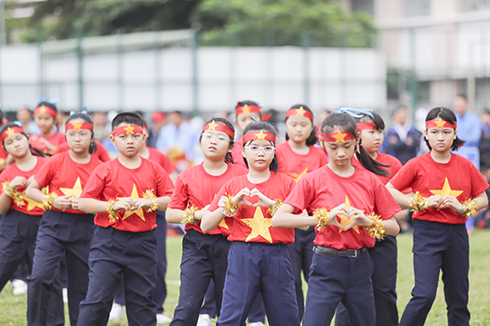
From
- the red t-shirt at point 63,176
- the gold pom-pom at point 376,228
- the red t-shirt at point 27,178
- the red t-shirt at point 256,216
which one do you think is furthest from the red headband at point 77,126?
the gold pom-pom at point 376,228

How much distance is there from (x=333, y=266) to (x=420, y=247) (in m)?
1.30

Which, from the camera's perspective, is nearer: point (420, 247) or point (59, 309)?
point (420, 247)

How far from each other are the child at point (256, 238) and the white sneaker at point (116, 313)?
284 centimetres

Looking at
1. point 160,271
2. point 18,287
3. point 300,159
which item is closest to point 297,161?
point 300,159

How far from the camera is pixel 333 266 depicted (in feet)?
16.3

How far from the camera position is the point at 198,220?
5.76m

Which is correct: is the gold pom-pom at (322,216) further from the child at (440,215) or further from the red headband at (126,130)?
the red headband at (126,130)

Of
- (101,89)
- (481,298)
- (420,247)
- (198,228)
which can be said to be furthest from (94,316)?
(101,89)

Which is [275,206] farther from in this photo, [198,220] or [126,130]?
[126,130]

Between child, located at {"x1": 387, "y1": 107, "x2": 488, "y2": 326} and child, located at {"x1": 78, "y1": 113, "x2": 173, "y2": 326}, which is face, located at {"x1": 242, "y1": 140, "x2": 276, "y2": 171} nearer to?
child, located at {"x1": 78, "y1": 113, "x2": 173, "y2": 326}

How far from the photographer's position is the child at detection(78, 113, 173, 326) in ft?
18.9

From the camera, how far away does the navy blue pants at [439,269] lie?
5785 millimetres

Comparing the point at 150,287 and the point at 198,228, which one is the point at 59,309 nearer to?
→ the point at 150,287

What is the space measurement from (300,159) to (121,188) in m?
1.97
